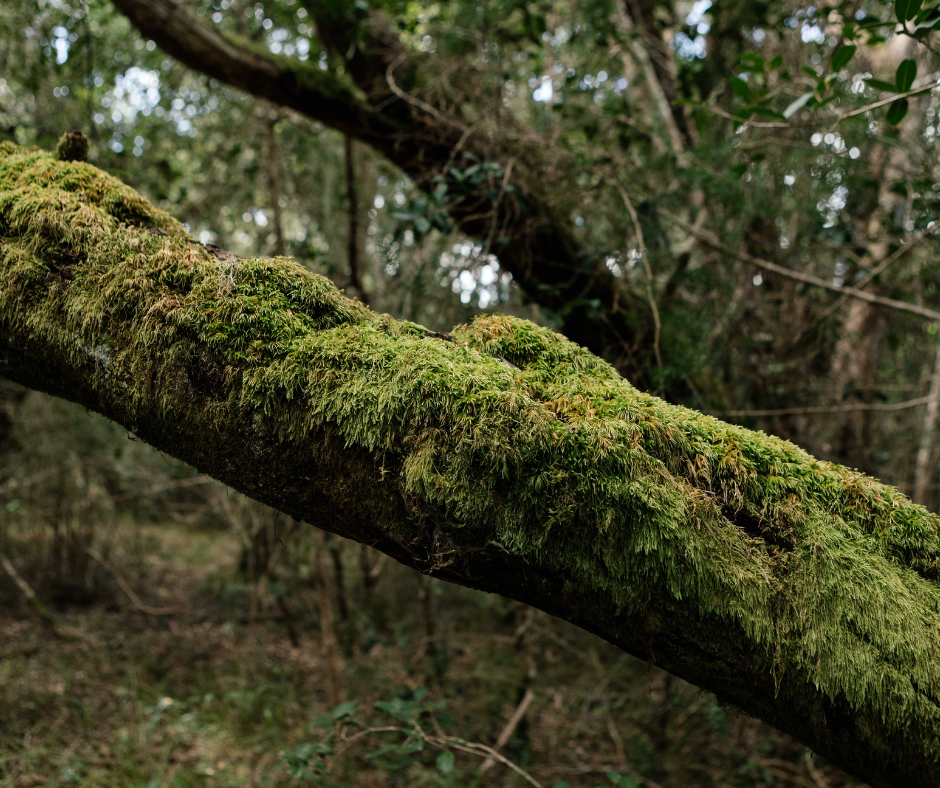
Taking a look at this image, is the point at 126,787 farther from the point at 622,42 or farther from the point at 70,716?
the point at 622,42

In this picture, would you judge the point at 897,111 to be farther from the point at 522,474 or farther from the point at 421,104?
Result: the point at 421,104

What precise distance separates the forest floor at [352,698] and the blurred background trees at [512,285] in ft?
0.11

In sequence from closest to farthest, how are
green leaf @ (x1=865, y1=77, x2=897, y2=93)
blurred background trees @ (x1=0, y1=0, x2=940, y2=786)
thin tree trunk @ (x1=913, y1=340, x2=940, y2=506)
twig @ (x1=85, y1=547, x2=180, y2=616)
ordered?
1. green leaf @ (x1=865, y1=77, x2=897, y2=93)
2. blurred background trees @ (x1=0, y1=0, x2=940, y2=786)
3. thin tree trunk @ (x1=913, y1=340, x2=940, y2=506)
4. twig @ (x1=85, y1=547, x2=180, y2=616)

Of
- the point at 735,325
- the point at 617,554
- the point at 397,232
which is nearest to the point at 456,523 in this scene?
the point at 617,554

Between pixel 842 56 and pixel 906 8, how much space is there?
1.04ft

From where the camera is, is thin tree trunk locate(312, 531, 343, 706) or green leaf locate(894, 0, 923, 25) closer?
green leaf locate(894, 0, 923, 25)

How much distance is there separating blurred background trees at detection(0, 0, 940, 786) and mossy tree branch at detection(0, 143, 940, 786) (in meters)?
1.60

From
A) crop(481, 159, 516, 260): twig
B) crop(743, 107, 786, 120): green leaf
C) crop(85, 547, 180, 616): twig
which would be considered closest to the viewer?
crop(743, 107, 786, 120): green leaf

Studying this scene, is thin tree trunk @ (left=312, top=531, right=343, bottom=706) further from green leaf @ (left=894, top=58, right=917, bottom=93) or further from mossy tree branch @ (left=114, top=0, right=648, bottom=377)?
green leaf @ (left=894, top=58, right=917, bottom=93)

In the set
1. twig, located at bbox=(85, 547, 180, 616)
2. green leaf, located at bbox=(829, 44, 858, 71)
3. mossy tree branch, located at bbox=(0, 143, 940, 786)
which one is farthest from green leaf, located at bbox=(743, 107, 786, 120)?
twig, located at bbox=(85, 547, 180, 616)

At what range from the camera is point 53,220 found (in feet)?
4.57

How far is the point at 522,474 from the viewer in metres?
1.11

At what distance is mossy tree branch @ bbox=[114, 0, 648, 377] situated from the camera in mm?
3232

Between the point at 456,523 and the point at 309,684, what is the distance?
214 inches
